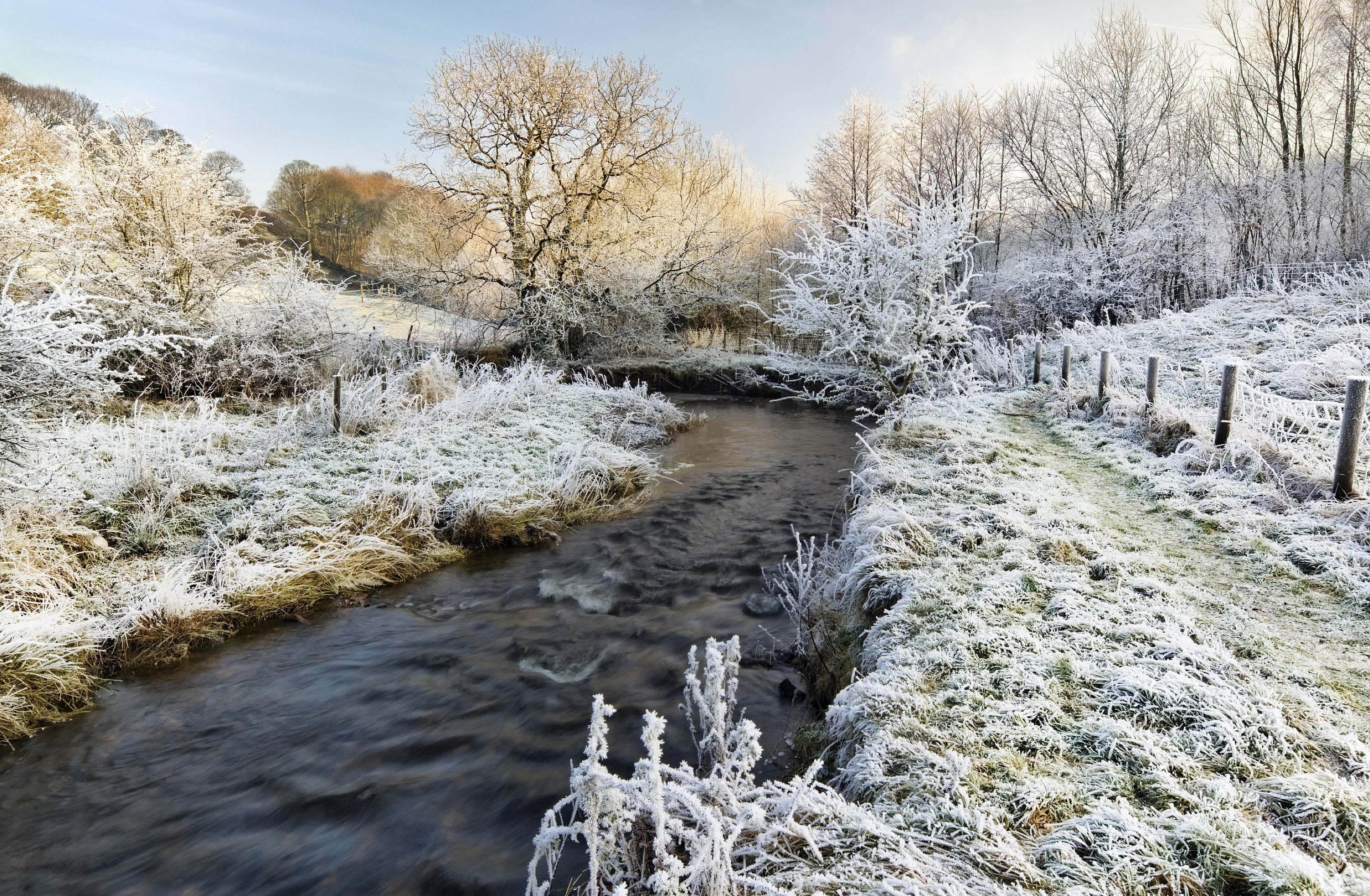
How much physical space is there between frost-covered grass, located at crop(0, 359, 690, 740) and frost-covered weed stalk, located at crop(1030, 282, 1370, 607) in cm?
668

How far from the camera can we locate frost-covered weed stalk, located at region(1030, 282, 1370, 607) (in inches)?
203

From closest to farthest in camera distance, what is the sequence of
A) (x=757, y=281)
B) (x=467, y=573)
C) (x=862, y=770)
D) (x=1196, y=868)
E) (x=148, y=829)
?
1. (x=1196, y=868)
2. (x=862, y=770)
3. (x=148, y=829)
4. (x=467, y=573)
5. (x=757, y=281)

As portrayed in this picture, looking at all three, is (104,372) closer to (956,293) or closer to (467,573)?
(467,573)

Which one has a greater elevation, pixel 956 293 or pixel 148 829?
pixel 956 293

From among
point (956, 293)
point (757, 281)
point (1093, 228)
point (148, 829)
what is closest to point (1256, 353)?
point (956, 293)

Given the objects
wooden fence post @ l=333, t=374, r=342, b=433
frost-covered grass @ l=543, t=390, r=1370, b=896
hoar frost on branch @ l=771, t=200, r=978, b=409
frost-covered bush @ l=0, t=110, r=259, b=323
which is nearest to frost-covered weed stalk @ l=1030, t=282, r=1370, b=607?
frost-covered grass @ l=543, t=390, r=1370, b=896

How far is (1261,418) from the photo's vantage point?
7676mm

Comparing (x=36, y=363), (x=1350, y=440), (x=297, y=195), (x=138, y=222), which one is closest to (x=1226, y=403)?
(x=1350, y=440)

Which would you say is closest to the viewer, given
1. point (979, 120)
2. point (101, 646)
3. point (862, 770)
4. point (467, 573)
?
point (862, 770)

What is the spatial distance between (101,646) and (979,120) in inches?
1248

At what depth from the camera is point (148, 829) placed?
3.56m

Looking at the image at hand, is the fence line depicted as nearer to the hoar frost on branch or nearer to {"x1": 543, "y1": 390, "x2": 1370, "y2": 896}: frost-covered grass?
{"x1": 543, "y1": 390, "x2": 1370, "y2": 896}: frost-covered grass

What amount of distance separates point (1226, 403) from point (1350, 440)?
1.80 metres

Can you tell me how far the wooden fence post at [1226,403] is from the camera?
7055mm
